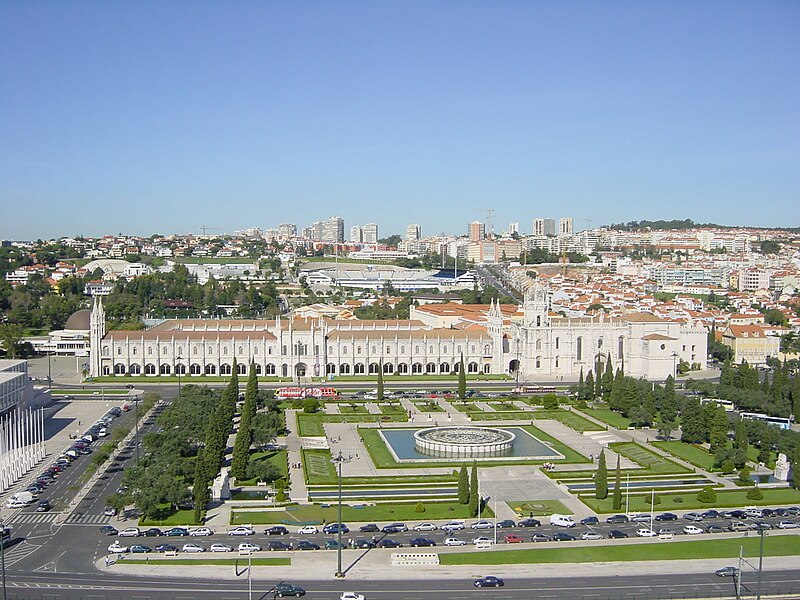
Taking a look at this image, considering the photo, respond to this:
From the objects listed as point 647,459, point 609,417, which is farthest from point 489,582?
point 609,417

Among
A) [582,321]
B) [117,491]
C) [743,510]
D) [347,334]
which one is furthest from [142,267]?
[743,510]

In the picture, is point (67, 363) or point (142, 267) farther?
point (142, 267)

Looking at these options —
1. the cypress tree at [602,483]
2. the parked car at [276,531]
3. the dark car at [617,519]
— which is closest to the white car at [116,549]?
the parked car at [276,531]

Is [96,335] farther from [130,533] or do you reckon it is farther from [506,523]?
[506,523]

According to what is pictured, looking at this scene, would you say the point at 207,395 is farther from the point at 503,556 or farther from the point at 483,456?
the point at 503,556

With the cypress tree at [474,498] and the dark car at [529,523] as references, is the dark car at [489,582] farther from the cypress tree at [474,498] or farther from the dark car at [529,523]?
the cypress tree at [474,498]
